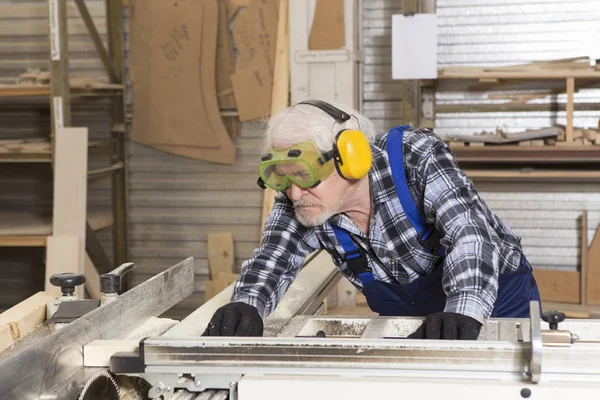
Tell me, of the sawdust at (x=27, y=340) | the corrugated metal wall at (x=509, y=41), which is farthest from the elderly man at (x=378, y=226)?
the corrugated metal wall at (x=509, y=41)

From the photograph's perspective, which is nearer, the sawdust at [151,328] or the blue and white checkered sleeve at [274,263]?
the sawdust at [151,328]

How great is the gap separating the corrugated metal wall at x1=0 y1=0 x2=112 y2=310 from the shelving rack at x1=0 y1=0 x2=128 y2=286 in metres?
0.11

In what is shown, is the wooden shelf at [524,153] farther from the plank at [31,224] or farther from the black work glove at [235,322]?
the black work glove at [235,322]

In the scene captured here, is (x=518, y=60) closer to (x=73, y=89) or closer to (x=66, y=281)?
(x=73, y=89)

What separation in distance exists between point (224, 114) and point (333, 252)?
369 cm

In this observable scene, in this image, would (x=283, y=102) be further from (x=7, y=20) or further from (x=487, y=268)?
(x=487, y=268)

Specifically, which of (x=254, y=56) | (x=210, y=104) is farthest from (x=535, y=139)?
(x=210, y=104)

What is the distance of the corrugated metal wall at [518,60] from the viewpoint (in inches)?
223

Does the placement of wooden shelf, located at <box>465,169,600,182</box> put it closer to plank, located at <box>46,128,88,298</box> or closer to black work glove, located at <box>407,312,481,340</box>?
plank, located at <box>46,128,88,298</box>

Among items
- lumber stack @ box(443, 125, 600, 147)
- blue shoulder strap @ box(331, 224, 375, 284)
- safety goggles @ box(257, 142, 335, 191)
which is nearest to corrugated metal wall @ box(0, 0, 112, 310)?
lumber stack @ box(443, 125, 600, 147)

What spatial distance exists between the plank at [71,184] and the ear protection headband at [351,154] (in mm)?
3354

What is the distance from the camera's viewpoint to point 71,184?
212 inches

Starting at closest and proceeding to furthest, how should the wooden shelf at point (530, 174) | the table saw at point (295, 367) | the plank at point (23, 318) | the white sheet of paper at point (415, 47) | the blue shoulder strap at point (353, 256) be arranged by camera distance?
the table saw at point (295, 367) → the plank at point (23, 318) → the blue shoulder strap at point (353, 256) → the white sheet of paper at point (415, 47) → the wooden shelf at point (530, 174)

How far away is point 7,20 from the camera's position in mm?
6461
